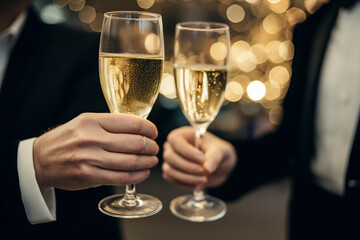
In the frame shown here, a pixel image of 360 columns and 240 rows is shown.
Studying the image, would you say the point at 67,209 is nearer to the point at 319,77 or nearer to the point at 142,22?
the point at 142,22

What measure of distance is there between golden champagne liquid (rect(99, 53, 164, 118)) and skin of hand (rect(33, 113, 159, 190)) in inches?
2.5

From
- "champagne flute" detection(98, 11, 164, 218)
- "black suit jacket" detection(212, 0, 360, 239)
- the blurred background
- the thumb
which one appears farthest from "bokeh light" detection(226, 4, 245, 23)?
"champagne flute" detection(98, 11, 164, 218)

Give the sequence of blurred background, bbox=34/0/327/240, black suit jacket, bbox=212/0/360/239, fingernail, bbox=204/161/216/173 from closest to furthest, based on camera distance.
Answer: fingernail, bbox=204/161/216/173 < black suit jacket, bbox=212/0/360/239 < blurred background, bbox=34/0/327/240

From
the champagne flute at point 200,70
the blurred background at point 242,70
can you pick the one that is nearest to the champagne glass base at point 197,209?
the champagne flute at point 200,70

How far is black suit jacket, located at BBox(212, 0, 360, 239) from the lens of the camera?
57.2 inches

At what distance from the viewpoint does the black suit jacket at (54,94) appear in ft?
3.24

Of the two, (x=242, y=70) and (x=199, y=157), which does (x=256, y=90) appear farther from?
(x=199, y=157)

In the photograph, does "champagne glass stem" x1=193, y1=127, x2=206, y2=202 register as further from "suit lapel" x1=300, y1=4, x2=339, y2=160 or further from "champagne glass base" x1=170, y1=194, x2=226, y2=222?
"suit lapel" x1=300, y1=4, x2=339, y2=160

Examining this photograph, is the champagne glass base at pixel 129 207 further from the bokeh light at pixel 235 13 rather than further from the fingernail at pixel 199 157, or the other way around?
the bokeh light at pixel 235 13

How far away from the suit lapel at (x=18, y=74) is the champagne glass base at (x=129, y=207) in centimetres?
65

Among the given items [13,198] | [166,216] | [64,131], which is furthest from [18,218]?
[166,216]

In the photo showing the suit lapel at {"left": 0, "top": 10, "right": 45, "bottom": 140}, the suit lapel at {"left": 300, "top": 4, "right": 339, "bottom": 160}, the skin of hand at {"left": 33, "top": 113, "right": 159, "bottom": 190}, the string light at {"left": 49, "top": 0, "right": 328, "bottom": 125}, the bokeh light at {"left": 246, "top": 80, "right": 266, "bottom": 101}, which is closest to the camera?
Answer: the skin of hand at {"left": 33, "top": 113, "right": 159, "bottom": 190}

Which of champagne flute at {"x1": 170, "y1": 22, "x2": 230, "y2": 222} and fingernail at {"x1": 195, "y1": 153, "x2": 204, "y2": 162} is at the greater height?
champagne flute at {"x1": 170, "y1": 22, "x2": 230, "y2": 222}

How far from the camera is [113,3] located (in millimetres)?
3312
